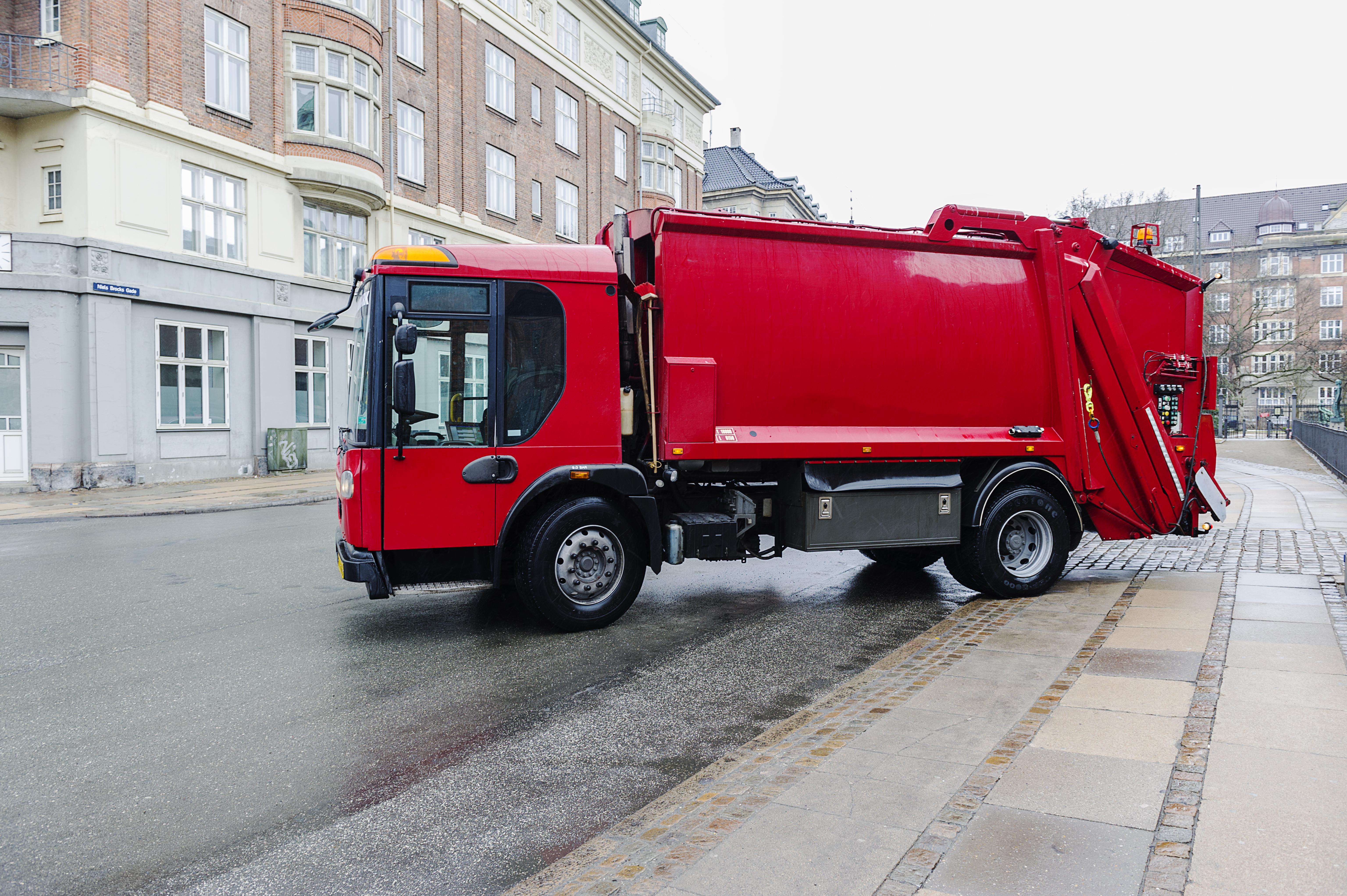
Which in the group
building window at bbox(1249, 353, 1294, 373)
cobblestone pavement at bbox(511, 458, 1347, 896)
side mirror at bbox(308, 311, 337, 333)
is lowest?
cobblestone pavement at bbox(511, 458, 1347, 896)

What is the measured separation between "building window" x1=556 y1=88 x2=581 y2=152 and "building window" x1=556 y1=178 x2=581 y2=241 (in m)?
1.45

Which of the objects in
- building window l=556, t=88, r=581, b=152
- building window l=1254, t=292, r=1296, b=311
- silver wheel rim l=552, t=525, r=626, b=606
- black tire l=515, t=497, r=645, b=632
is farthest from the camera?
building window l=1254, t=292, r=1296, b=311

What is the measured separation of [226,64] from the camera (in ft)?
70.0

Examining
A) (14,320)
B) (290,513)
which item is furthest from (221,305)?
(290,513)

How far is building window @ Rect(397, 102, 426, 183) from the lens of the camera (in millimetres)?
→ 26688

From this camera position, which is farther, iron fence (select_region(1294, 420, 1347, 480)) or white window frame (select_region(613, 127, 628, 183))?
white window frame (select_region(613, 127, 628, 183))

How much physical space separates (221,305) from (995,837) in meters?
21.6

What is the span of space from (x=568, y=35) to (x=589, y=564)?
110 feet

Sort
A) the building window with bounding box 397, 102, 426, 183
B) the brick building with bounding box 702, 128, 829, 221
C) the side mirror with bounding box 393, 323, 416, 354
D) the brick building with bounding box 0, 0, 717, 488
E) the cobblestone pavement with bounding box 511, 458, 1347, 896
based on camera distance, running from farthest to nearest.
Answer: the brick building with bounding box 702, 128, 829, 221 < the building window with bounding box 397, 102, 426, 183 < the brick building with bounding box 0, 0, 717, 488 < the side mirror with bounding box 393, 323, 416, 354 < the cobblestone pavement with bounding box 511, 458, 1347, 896

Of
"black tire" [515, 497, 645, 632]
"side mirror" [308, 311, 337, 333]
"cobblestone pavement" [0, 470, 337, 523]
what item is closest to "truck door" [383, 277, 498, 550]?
"black tire" [515, 497, 645, 632]

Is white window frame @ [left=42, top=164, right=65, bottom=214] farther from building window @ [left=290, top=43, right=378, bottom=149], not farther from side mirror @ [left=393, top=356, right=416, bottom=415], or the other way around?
side mirror @ [left=393, top=356, right=416, bottom=415]

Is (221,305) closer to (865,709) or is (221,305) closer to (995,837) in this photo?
(865,709)

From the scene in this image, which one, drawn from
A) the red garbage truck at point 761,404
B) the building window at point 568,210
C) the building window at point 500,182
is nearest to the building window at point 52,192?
the building window at point 500,182

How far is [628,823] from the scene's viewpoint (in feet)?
11.6
